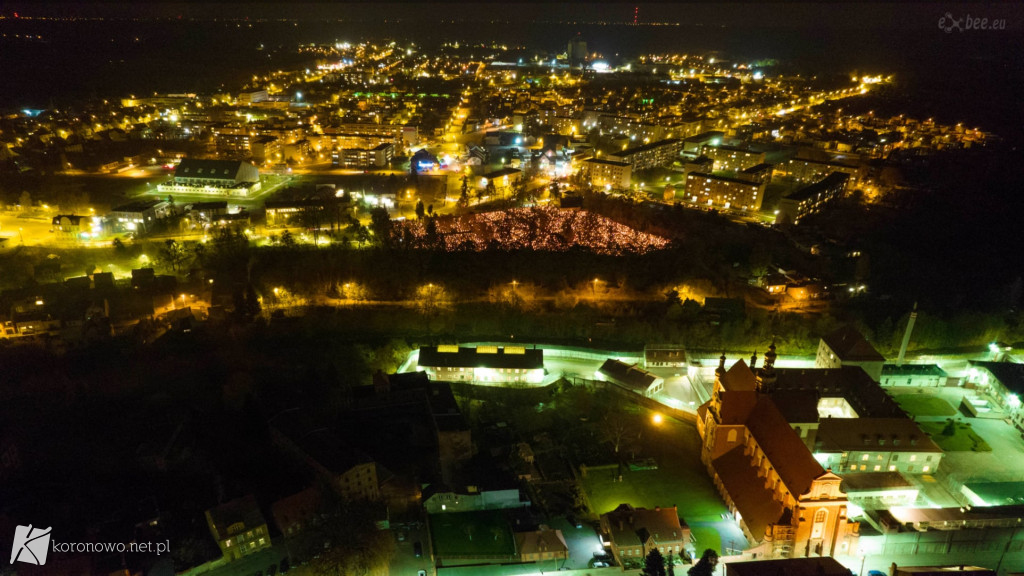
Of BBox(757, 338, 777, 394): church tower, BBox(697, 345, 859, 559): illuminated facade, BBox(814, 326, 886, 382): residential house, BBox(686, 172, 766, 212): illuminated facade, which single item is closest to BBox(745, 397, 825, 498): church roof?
BBox(697, 345, 859, 559): illuminated facade

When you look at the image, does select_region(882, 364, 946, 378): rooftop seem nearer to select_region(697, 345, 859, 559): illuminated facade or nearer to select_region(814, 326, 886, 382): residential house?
select_region(814, 326, 886, 382): residential house

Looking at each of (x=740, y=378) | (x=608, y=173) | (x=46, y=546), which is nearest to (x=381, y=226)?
(x=608, y=173)

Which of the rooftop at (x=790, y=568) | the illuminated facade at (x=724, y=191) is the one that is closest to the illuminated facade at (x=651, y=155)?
the illuminated facade at (x=724, y=191)

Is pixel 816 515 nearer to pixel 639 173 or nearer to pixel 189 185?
pixel 639 173

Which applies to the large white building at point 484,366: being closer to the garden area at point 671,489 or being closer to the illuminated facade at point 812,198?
the garden area at point 671,489

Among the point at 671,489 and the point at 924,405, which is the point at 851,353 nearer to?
the point at 924,405

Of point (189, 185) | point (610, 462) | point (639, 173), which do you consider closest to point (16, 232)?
point (189, 185)
